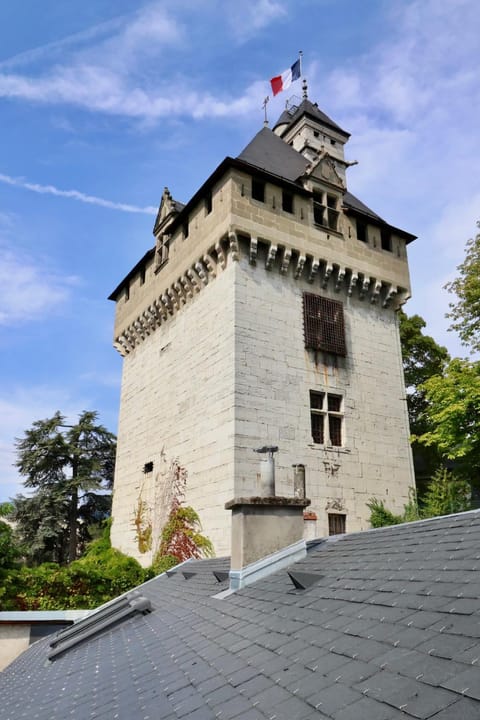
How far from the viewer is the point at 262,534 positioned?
6523 millimetres

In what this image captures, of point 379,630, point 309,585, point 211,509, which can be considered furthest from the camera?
point 211,509

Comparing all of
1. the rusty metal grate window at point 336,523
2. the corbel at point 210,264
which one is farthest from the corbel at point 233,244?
the rusty metal grate window at point 336,523

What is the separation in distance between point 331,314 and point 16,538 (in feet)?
A: 75.4

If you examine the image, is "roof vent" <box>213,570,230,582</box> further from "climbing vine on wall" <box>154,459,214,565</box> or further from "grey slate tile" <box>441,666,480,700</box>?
"climbing vine on wall" <box>154,459,214,565</box>

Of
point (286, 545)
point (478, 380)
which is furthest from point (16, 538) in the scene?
point (286, 545)

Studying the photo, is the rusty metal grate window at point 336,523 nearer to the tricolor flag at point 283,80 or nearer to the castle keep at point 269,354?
the castle keep at point 269,354

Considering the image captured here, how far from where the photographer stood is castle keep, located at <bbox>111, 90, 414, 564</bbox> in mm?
16656

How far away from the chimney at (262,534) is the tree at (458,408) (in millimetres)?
12125

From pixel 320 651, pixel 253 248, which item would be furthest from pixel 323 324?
pixel 320 651

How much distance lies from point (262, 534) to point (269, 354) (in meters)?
11.2

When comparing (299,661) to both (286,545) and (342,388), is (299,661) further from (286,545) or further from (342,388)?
(342,388)

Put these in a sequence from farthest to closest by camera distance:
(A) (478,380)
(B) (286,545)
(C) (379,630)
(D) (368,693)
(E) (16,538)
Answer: (E) (16,538) → (A) (478,380) → (B) (286,545) → (C) (379,630) → (D) (368,693)

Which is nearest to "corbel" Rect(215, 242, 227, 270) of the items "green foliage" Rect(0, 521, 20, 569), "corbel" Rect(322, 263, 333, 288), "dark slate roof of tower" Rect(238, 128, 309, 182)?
"dark slate roof of tower" Rect(238, 128, 309, 182)

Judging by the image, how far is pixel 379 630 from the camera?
118 inches
